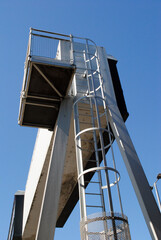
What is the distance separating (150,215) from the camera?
311 inches

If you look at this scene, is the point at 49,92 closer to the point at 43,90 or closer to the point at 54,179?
the point at 43,90

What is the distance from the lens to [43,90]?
10703 millimetres

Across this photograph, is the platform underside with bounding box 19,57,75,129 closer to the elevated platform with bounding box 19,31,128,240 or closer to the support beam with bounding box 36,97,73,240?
the elevated platform with bounding box 19,31,128,240

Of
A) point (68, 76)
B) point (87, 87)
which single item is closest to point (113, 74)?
point (87, 87)

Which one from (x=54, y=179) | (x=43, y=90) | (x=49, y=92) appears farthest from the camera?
(x=49, y=92)

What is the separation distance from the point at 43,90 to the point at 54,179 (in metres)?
3.68

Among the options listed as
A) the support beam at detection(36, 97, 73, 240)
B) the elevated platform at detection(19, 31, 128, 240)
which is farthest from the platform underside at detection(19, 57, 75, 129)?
the support beam at detection(36, 97, 73, 240)

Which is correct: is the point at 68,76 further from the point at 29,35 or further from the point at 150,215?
the point at 150,215

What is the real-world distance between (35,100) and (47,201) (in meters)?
4.32

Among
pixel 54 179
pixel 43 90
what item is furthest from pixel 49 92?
pixel 54 179

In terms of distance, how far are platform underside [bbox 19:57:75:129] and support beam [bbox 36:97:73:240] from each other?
1.93ft

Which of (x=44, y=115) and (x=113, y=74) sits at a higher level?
(x=113, y=74)

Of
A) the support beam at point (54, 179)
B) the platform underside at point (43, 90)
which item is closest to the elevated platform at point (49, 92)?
the platform underside at point (43, 90)

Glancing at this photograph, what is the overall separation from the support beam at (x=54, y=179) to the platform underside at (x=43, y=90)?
59cm
